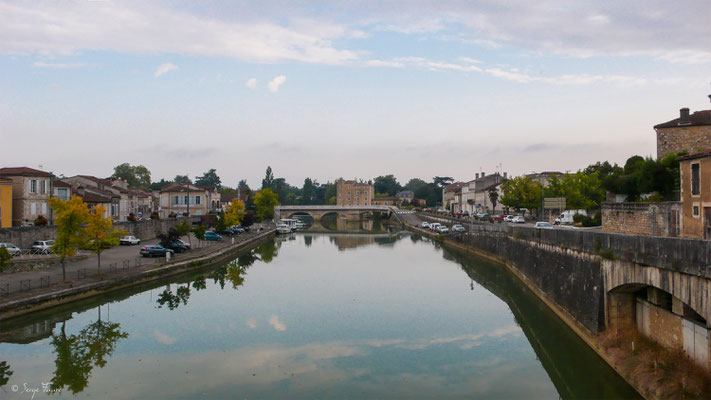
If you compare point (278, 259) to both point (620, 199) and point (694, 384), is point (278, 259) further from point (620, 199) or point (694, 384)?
point (694, 384)

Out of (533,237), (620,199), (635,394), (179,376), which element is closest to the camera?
(635,394)

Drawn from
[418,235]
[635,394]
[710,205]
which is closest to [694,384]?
[635,394]

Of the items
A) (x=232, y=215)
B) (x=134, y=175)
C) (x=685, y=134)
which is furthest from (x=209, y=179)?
(x=685, y=134)

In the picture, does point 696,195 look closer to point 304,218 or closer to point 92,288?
point 92,288

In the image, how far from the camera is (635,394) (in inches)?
572

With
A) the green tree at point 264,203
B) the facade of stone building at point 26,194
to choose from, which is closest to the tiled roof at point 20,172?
the facade of stone building at point 26,194

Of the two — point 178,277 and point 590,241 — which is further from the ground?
point 590,241

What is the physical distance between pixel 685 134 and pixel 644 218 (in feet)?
49.3

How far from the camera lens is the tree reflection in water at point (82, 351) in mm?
16656

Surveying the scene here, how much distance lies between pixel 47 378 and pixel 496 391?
1519cm

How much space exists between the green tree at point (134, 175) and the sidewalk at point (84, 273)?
87.4 m

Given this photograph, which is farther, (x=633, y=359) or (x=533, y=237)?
(x=533, y=237)

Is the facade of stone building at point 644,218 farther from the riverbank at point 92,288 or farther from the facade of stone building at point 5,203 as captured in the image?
the facade of stone building at point 5,203

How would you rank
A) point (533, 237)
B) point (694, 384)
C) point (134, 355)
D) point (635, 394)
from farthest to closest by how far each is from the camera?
point (533, 237), point (134, 355), point (635, 394), point (694, 384)
